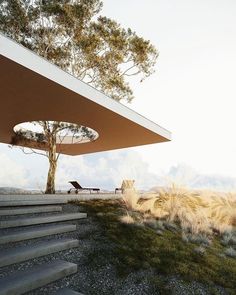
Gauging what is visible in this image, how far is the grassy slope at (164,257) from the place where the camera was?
4.46m

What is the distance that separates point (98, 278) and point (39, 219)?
5.45 feet

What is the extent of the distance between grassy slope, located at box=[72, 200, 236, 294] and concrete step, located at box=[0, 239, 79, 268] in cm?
70

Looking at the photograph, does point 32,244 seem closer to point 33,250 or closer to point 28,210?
point 33,250

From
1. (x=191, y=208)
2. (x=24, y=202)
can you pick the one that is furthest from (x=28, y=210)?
(x=191, y=208)

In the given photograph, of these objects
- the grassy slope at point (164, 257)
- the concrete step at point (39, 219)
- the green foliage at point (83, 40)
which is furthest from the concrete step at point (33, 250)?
the green foliage at point (83, 40)

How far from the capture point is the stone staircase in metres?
3.51

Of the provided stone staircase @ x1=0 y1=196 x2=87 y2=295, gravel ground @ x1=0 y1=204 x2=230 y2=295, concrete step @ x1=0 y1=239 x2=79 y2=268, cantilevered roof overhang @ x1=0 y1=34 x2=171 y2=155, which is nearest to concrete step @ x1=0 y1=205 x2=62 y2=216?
stone staircase @ x1=0 y1=196 x2=87 y2=295

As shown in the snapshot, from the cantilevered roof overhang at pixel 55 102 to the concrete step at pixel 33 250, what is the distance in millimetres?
2902

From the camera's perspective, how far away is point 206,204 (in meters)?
8.09

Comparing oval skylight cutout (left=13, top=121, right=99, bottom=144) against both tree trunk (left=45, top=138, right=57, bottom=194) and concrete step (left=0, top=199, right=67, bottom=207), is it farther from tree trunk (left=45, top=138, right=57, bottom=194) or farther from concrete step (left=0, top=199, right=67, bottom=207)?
concrete step (left=0, top=199, right=67, bottom=207)

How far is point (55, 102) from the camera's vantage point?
7762mm

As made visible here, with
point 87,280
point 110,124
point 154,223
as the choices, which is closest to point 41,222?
point 87,280

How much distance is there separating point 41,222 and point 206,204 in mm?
4451

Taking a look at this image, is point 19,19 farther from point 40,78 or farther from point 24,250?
point 24,250
